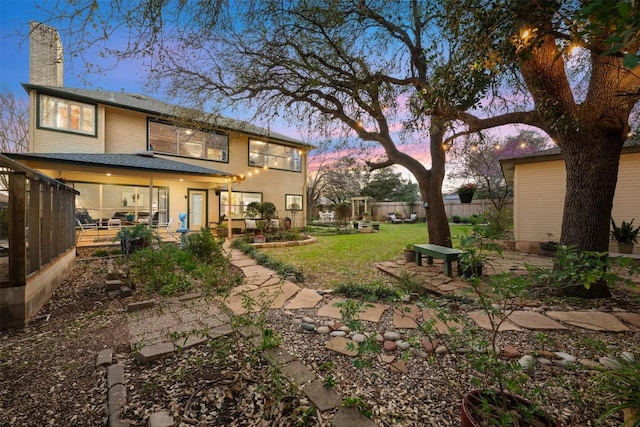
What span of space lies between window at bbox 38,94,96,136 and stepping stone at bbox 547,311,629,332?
13811mm

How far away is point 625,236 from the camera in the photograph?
703cm

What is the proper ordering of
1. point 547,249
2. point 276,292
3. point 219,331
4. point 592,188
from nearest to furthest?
point 219,331, point 592,188, point 276,292, point 547,249

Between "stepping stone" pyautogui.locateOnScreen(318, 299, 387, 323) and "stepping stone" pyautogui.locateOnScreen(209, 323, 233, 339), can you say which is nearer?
"stepping stone" pyautogui.locateOnScreen(209, 323, 233, 339)

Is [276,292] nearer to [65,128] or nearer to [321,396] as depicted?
[321,396]

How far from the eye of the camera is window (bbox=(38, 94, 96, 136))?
30.1 ft

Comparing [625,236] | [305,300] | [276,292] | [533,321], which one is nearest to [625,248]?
[625,236]

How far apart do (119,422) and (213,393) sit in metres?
0.56

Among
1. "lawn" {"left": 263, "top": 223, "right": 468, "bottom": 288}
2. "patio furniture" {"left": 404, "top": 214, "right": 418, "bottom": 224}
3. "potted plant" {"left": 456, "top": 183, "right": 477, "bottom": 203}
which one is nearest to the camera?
"lawn" {"left": 263, "top": 223, "right": 468, "bottom": 288}

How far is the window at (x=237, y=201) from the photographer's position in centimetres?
1348

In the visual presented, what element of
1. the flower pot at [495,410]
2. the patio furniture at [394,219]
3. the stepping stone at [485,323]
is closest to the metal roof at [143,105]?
the stepping stone at [485,323]

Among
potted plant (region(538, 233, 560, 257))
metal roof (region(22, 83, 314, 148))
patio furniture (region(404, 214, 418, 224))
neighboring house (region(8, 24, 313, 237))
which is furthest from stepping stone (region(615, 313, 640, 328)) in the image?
patio furniture (region(404, 214, 418, 224))

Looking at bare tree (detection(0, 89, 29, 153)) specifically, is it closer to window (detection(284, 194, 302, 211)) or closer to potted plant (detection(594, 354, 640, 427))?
window (detection(284, 194, 302, 211))

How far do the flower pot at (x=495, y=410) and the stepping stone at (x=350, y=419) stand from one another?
535mm

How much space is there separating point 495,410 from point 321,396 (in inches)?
41.1
